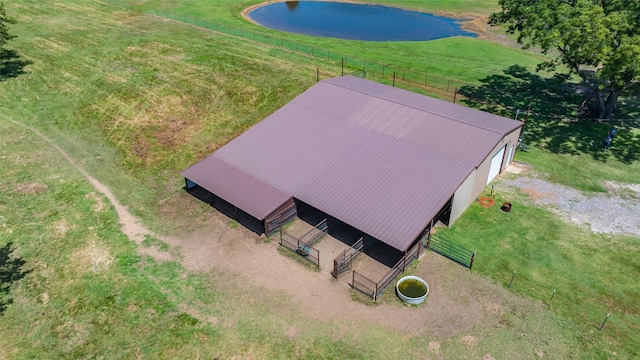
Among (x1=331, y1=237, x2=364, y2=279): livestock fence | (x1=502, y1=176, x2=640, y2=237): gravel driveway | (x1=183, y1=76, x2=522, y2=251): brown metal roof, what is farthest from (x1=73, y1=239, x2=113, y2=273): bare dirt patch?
(x1=502, y1=176, x2=640, y2=237): gravel driveway

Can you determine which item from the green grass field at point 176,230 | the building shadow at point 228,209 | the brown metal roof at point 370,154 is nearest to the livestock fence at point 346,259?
the brown metal roof at point 370,154

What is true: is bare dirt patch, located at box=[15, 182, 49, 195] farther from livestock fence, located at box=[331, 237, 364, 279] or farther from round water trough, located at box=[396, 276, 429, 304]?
round water trough, located at box=[396, 276, 429, 304]

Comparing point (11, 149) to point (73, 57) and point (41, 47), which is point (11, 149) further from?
point (41, 47)

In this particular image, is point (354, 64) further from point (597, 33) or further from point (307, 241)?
point (307, 241)

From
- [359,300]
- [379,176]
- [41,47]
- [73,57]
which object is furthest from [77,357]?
[41,47]

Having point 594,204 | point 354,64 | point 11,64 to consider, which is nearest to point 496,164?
point 594,204

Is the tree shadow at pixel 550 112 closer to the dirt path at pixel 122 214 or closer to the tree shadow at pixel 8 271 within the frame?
the dirt path at pixel 122 214

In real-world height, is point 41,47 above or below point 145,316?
above
